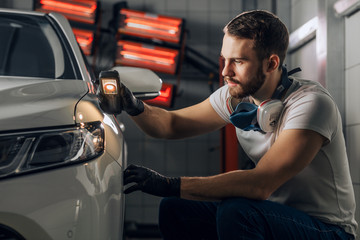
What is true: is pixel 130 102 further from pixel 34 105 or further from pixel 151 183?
pixel 34 105

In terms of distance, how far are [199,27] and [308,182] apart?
430cm

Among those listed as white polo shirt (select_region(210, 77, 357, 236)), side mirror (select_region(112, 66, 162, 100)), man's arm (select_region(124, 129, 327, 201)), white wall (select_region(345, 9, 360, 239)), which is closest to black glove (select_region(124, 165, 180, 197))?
man's arm (select_region(124, 129, 327, 201))

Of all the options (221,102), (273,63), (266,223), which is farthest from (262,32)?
(266,223)

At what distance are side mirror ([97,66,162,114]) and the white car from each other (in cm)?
7

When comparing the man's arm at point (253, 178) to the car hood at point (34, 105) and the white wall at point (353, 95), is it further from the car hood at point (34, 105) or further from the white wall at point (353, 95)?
the white wall at point (353, 95)

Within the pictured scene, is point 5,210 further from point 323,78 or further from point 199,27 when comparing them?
point 199,27

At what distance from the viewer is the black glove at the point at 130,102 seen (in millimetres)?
1490

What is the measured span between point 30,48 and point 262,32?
3.22ft

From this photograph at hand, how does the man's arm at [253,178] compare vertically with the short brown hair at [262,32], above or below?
below

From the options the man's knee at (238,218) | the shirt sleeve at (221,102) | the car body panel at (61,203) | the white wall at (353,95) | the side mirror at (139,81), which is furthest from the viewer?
the white wall at (353,95)

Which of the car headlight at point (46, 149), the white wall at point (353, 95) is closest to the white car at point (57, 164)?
the car headlight at point (46, 149)

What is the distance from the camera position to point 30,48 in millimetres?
1816

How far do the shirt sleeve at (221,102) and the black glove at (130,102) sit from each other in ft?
1.21

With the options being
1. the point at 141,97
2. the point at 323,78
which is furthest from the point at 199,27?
the point at 141,97
